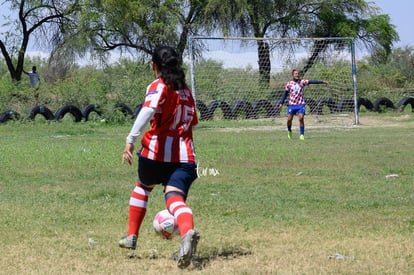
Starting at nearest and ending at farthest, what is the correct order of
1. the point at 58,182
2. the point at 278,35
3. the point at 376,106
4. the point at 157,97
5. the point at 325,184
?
the point at 157,97
the point at 325,184
the point at 58,182
the point at 376,106
the point at 278,35

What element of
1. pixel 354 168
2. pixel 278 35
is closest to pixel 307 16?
pixel 278 35

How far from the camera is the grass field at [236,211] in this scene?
6.54m

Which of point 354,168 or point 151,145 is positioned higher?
point 151,145

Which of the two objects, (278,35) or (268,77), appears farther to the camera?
(278,35)

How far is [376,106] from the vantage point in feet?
110

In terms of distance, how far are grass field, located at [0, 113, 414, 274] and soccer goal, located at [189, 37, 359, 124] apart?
1181cm

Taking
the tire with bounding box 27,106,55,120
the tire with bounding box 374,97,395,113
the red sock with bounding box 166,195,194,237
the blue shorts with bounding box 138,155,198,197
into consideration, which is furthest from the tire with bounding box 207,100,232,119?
the red sock with bounding box 166,195,194,237

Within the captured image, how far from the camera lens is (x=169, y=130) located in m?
6.58

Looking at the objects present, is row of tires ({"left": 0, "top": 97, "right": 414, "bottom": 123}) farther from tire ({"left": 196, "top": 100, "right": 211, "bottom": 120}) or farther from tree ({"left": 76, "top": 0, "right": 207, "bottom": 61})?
tree ({"left": 76, "top": 0, "right": 207, "bottom": 61})

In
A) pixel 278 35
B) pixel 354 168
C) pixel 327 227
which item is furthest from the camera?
pixel 278 35

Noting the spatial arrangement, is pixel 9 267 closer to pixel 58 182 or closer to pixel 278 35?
pixel 58 182

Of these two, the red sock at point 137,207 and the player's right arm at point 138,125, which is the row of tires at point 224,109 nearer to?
the red sock at point 137,207

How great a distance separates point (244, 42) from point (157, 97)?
24133 mm

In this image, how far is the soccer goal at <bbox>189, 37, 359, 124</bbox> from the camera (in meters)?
29.6
